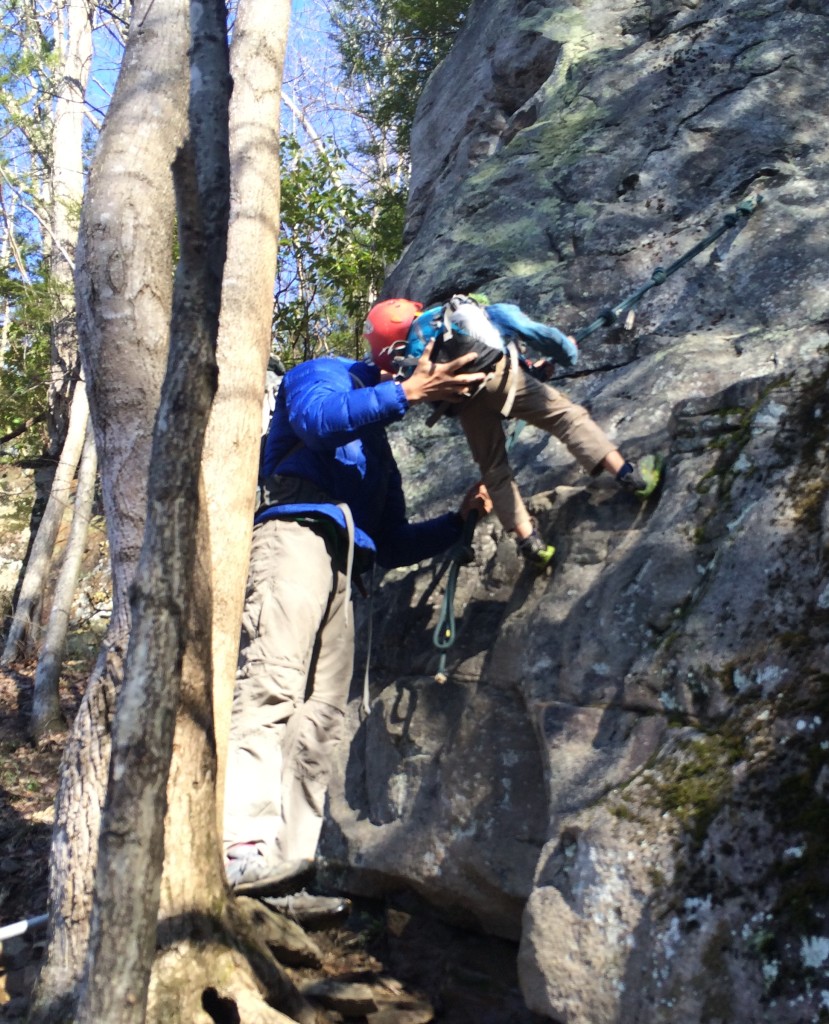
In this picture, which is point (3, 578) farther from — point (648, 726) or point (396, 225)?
point (648, 726)

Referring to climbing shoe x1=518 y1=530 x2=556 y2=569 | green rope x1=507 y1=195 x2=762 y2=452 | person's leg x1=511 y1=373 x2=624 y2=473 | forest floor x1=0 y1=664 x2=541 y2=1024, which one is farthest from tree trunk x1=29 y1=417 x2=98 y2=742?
climbing shoe x1=518 y1=530 x2=556 y2=569

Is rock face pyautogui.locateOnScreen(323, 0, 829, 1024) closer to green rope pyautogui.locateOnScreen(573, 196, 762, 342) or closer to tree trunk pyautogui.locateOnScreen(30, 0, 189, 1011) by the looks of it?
green rope pyautogui.locateOnScreen(573, 196, 762, 342)

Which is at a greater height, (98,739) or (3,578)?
(3,578)

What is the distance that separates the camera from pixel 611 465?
→ 14.2 feet

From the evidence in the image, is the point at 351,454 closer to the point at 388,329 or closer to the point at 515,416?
the point at 388,329

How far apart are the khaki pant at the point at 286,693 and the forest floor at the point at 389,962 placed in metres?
0.53

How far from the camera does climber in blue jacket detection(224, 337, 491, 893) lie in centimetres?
395

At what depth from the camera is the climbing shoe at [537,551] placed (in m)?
4.38

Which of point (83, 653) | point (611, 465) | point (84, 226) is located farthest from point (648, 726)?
point (83, 653)

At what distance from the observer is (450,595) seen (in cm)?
465

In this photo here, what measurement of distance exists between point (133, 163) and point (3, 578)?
9.41m

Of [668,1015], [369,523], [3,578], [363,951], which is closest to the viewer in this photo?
[668,1015]

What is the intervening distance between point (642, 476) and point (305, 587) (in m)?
1.50

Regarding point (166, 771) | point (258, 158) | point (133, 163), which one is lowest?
point (166, 771)
